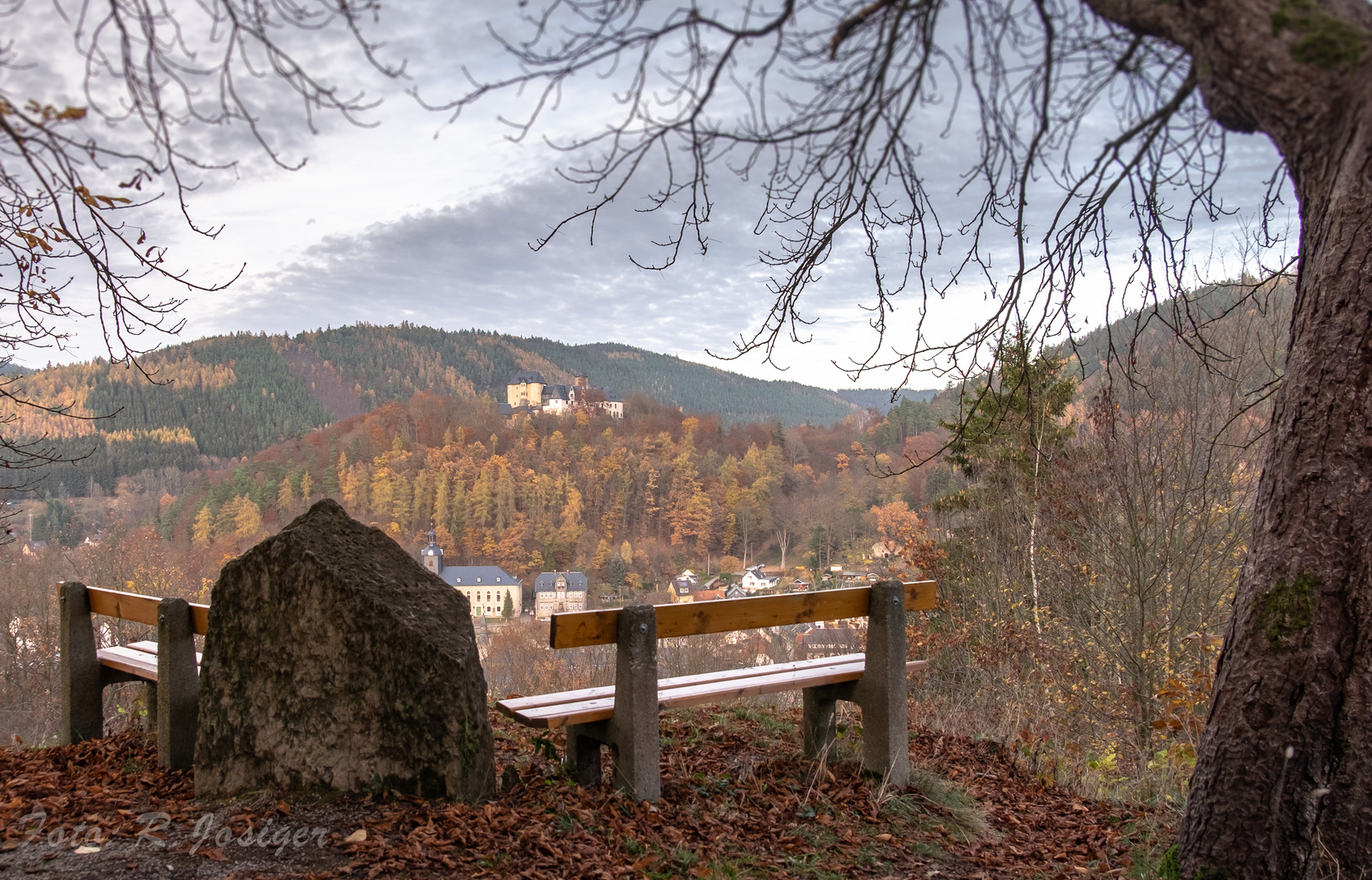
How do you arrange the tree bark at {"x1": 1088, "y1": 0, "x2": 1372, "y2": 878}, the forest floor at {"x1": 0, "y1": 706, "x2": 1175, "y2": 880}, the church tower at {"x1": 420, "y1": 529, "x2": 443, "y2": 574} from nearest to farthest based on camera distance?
the tree bark at {"x1": 1088, "y1": 0, "x2": 1372, "y2": 878} < the forest floor at {"x1": 0, "y1": 706, "x2": 1175, "y2": 880} < the church tower at {"x1": 420, "y1": 529, "x2": 443, "y2": 574}

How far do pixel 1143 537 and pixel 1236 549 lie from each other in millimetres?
1045

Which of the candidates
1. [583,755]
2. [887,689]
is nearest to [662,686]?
[583,755]

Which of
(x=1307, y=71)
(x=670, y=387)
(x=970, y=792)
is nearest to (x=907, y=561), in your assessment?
(x=970, y=792)

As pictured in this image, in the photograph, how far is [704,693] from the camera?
405 cm

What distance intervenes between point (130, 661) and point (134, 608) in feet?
1.22

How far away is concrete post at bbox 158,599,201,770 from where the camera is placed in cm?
430

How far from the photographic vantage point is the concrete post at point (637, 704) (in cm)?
377

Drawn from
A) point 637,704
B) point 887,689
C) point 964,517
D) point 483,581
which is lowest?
point 483,581

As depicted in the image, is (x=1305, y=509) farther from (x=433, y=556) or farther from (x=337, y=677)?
(x=433, y=556)

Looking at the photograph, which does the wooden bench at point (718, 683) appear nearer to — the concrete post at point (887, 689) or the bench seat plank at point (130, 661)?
the concrete post at point (887, 689)

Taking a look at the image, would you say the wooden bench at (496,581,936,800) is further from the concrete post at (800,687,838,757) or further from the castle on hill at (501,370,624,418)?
the castle on hill at (501,370,624,418)

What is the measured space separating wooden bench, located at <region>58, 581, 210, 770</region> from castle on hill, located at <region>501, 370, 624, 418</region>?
10056 cm

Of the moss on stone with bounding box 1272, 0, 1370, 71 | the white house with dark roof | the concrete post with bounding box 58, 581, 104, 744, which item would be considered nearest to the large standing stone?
the concrete post with bounding box 58, 581, 104, 744

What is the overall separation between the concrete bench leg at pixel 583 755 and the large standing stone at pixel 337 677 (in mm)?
456
